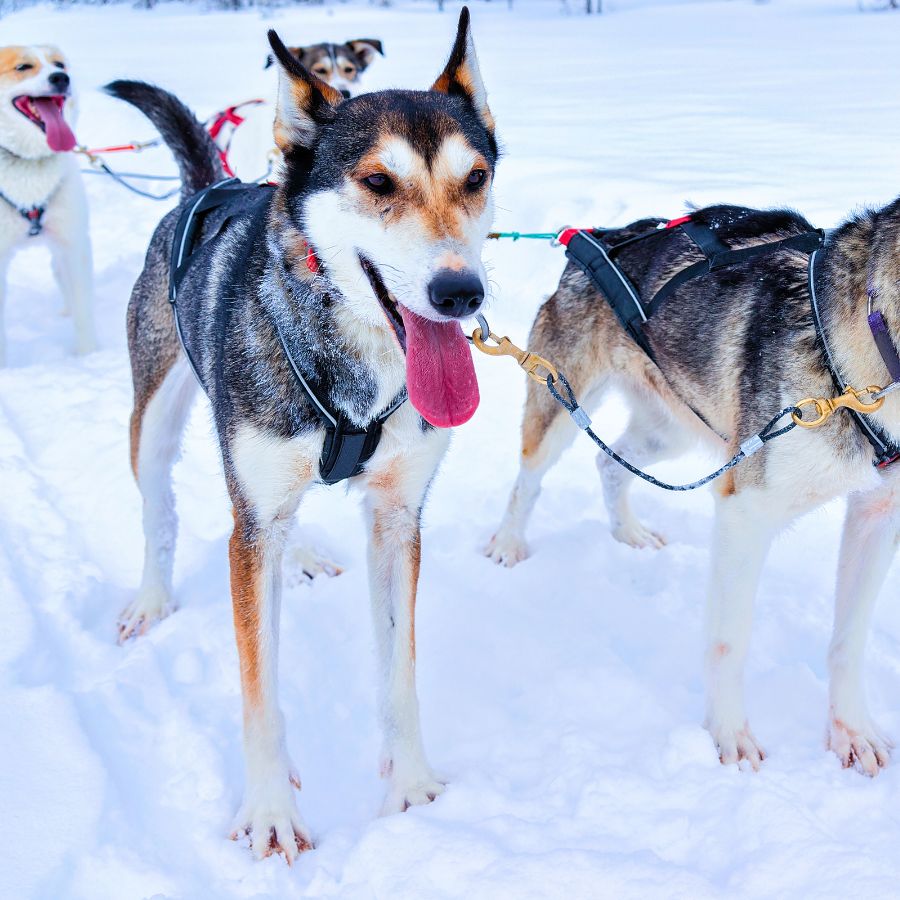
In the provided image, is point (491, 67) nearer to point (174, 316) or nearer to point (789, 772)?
point (174, 316)

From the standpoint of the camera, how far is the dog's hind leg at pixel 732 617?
217cm

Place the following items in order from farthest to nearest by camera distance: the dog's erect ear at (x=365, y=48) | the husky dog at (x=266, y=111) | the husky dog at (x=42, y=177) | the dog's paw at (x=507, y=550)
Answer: the dog's erect ear at (x=365, y=48)
the husky dog at (x=266, y=111)
the husky dog at (x=42, y=177)
the dog's paw at (x=507, y=550)

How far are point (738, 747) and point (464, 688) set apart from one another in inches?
28.2

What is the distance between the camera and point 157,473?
281 cm

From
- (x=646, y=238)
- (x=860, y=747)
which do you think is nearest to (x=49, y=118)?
(x=646, y=238)

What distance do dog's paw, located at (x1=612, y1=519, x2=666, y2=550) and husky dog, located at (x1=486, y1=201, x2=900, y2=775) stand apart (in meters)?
0.50

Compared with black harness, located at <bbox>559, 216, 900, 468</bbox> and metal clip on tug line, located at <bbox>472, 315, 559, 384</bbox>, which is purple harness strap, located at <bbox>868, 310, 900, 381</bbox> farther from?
metal clip on tug line, located at <bbox>472, 315, 559, 384</bbox>

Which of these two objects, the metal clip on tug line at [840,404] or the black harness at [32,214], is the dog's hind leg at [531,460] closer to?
the metal clip on tug line at [840,404]

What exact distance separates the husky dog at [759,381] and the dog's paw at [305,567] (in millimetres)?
886

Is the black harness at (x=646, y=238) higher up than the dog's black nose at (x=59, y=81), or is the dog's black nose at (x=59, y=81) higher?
the black harness at (x=646, y=238)

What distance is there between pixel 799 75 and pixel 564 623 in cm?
800

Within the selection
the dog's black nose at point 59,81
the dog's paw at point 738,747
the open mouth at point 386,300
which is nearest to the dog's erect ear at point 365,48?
the dog's black nose at point 59,81

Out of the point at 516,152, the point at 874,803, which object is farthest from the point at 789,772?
the point at 516,152

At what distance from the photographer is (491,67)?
11352 mm
